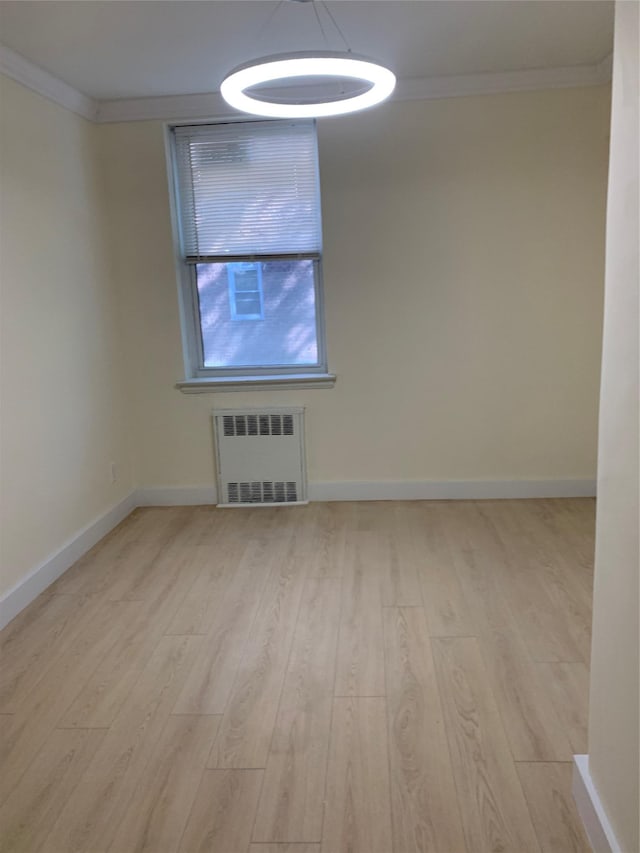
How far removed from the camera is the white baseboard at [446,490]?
434cm

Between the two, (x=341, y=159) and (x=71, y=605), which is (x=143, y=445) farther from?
(x=341, y=159)

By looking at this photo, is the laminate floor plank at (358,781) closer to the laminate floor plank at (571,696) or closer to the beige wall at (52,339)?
the laminate floor plank at (571,696)

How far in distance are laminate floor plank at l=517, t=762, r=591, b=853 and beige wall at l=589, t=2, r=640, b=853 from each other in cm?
15

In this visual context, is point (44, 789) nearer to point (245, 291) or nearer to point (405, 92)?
point (245, 291)

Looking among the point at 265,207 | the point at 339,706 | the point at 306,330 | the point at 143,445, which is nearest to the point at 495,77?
the point at 265,207

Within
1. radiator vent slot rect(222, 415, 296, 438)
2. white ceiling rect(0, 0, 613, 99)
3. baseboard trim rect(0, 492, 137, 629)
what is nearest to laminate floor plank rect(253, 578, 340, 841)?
baseboard trim rect(0, 492, 137, 629)

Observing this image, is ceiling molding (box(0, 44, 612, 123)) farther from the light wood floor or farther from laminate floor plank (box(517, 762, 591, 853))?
laminate floor plank (box(517, 762, 591, 853))

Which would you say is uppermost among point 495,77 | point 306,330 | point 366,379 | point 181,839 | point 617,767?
point 495,77

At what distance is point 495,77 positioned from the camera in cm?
386

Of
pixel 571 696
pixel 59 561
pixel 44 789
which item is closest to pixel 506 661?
pixel 571 696

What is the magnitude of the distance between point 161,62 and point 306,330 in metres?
1.75

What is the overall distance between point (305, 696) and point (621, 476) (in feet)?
4.70

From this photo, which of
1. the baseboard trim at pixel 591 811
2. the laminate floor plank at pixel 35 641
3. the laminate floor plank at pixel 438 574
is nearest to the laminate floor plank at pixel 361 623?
the laminate floor plank at pixel 438 574

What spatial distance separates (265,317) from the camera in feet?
14.4
